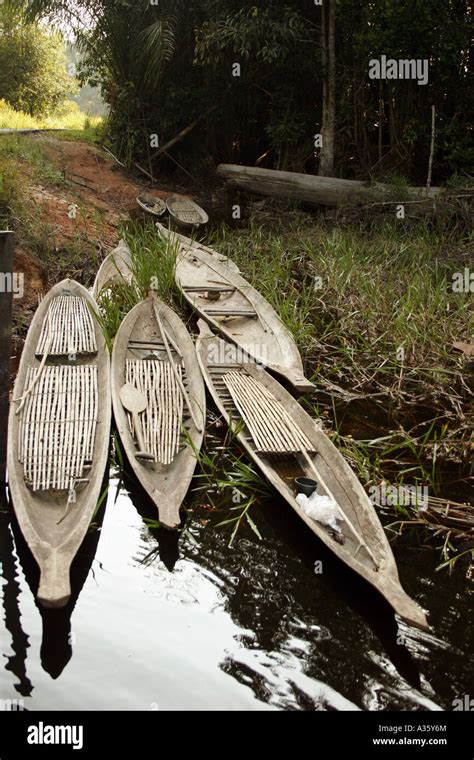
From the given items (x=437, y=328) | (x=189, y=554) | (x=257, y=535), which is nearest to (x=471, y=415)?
(x=437, y=328)

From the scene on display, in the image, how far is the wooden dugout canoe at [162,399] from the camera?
148 inches

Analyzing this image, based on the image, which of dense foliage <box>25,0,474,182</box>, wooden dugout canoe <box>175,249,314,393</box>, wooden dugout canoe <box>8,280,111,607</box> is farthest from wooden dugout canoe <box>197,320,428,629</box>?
dense foliage <box>25,0,474,182</box>

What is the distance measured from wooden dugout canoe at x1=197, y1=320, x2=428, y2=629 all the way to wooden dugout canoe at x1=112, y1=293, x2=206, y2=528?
191 millimetres

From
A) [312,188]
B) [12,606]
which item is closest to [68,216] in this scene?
[312,188]

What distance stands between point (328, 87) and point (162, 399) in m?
6.63

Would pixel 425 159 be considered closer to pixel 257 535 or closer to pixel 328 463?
pixel 328 463

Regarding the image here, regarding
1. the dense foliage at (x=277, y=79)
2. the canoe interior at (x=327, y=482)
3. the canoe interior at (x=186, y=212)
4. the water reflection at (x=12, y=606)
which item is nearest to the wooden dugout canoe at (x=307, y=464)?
the canoe interior at (x=327, y=482)

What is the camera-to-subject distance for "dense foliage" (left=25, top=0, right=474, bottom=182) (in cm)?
862

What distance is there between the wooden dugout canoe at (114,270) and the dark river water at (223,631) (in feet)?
10.5

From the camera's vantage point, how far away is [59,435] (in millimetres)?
3977

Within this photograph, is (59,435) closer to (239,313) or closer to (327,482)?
(327,482)

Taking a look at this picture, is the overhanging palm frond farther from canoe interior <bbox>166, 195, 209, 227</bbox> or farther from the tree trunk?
the tree trunk

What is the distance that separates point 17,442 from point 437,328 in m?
3.62

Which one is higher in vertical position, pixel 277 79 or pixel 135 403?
pixel 277 79
